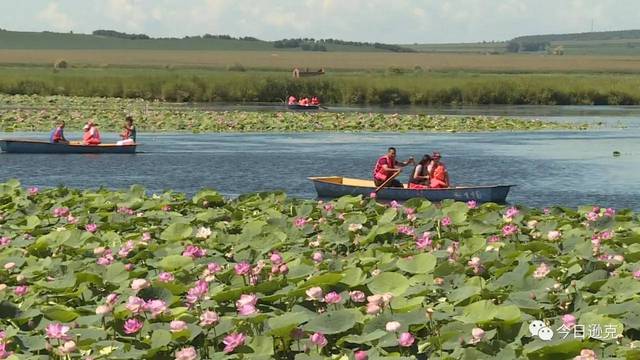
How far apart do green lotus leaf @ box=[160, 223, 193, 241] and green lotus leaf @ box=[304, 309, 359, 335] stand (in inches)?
182

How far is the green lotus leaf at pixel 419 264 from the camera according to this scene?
26.9 feet

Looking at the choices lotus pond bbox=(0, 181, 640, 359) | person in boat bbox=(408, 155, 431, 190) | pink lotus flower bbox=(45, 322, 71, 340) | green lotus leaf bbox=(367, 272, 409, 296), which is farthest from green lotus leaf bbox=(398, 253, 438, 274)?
person in boat bbox=(408, 155, 431, 190)

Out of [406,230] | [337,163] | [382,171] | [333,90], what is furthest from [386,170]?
[333,90]

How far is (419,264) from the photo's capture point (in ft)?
27.1

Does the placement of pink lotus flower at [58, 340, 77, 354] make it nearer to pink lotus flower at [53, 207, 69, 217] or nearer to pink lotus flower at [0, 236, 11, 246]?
pink lotus flower at [0, 236, 11, 246]

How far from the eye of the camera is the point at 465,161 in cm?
3731

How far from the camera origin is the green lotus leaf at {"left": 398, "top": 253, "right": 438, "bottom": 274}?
8195mm

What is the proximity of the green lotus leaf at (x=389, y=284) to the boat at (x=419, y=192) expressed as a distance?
628 inches

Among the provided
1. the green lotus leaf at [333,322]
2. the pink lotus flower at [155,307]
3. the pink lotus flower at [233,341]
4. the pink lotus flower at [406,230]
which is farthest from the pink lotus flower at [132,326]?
the pink lotus flower at [406,230]

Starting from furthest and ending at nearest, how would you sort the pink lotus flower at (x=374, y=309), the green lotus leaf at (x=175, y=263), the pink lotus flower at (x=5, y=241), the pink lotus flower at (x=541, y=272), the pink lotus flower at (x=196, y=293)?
the pink lotus flower at (x=5, y=241)
the green lotus leaf at (x=175, y=263)
the pink lotus flower at (x=541, y=272)
the pink lotus flower at (x=196, y=293)
the pink lotus flower at (x=374, y=309)

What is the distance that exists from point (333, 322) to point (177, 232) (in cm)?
489

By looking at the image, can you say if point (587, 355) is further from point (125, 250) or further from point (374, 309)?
point (125, 250)

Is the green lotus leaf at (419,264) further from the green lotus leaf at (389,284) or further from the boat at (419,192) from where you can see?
the boat at (419,192)

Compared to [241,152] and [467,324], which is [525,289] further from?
[241,152]
